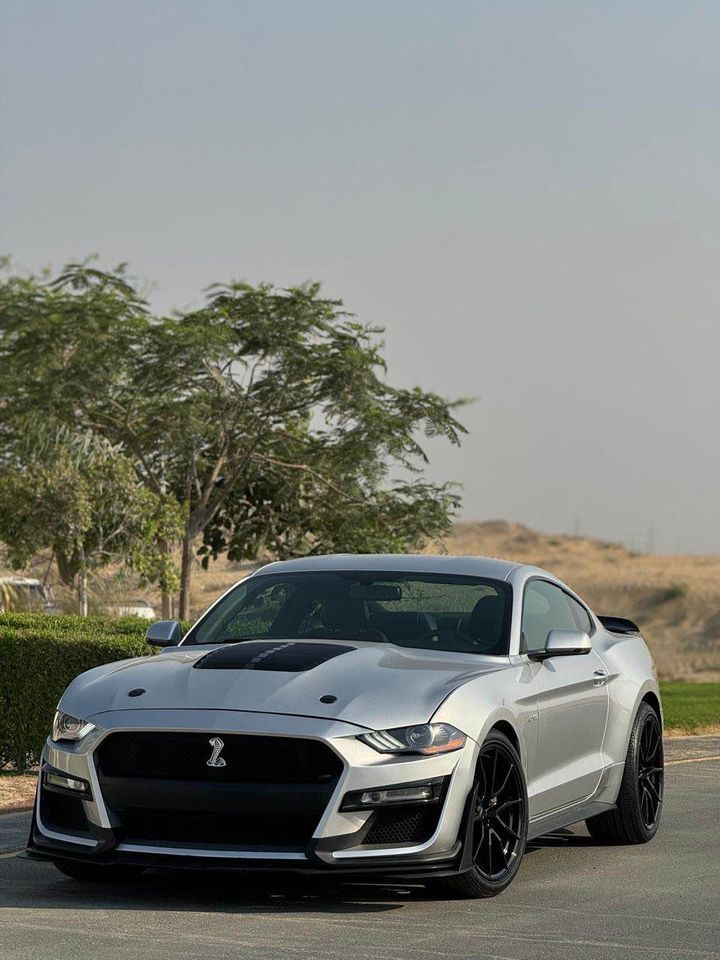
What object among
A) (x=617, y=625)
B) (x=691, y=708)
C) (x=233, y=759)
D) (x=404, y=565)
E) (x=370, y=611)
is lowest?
(x=691, y=708)

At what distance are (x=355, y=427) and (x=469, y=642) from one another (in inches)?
1064

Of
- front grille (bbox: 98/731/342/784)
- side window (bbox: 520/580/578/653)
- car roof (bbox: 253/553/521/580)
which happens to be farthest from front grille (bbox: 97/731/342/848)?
car roof (bbox: 253/553/521/580)

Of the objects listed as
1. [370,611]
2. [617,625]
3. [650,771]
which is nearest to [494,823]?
[370,611]

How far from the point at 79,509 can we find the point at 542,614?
19.6 metres

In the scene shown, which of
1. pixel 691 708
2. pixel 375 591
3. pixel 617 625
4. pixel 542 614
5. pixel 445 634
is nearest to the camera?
pixel 445 634

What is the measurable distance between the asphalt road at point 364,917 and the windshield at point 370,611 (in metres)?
1.30

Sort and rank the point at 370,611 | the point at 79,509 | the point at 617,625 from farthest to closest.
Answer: the point at 79,509 < the point at 617,625 < the point at 370,611

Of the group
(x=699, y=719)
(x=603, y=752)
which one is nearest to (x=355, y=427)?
(x=699, y=719)

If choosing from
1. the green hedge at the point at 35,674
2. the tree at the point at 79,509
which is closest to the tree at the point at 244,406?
the tree at the point at 79,509

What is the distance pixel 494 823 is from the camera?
811cm

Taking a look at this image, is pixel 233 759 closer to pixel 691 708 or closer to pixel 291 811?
pixel 291 811

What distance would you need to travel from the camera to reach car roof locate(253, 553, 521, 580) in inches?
376

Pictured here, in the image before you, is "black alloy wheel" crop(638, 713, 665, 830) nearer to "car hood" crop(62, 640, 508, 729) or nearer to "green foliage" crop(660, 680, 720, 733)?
"car hood" crop(62, 640, 508, 729)

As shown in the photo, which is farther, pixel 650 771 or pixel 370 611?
pixel 650 771
